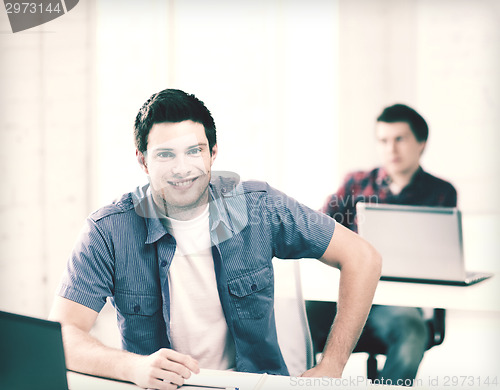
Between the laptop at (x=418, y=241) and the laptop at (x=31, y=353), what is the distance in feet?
3.69

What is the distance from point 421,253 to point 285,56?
1284mm

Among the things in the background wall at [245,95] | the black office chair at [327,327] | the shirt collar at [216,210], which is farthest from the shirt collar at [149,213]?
the background wall at [245,95]

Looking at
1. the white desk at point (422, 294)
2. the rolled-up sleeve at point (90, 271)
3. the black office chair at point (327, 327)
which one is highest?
the rolled-up sleeve at point (90, 271)

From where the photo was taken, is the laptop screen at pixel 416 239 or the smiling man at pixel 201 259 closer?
the smiling man at pixel 201 259

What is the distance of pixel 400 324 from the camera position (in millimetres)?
1754

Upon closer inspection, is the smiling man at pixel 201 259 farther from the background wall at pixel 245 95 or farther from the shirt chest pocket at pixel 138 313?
the background wall at pixel 245 95

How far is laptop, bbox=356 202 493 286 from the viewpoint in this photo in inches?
66.0

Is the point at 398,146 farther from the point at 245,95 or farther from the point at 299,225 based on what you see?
the point at 299,225

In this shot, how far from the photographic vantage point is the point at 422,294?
1.62m

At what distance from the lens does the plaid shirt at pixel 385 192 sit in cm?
223

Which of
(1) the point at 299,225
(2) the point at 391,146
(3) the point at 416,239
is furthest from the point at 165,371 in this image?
(2) the point at 391,146

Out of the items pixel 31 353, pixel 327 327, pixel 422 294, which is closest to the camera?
pixel 31 353

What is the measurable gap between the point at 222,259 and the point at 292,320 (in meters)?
0.22

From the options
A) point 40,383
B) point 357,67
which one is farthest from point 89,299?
point 357,67
